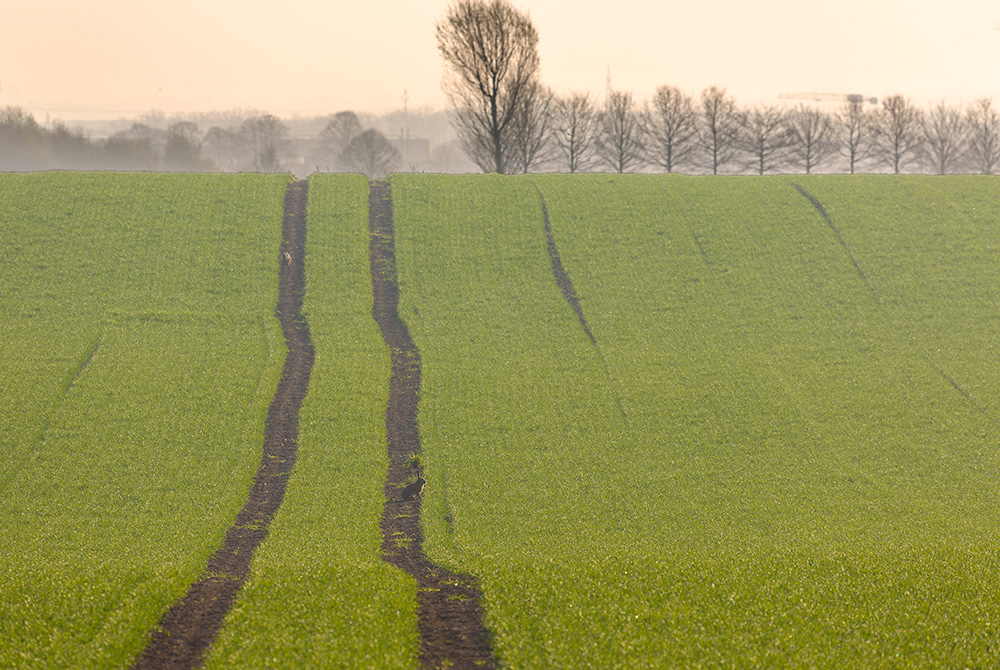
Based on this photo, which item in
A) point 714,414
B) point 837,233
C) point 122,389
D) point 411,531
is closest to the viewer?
point 411,531

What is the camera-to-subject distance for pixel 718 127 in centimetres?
8781

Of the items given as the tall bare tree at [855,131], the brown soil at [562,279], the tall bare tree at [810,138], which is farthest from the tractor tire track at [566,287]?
the tall bare tree at [855,131]

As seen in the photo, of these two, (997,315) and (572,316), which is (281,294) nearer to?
(572,316)

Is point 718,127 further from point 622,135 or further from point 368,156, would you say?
point 368,156

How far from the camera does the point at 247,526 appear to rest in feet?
83.0

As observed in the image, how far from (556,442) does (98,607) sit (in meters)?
19.8

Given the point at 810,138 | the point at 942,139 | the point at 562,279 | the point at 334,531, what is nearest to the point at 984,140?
the point at 942,139

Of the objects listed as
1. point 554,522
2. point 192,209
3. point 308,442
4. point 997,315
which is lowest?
point 554,522

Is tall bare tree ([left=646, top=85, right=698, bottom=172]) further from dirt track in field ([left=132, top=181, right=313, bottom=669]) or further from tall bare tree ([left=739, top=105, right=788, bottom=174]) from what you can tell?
dirt track in field ([left=132, top=181, right=313, bottom=669])

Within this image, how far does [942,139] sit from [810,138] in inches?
1042

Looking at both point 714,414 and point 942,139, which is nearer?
point 714,414

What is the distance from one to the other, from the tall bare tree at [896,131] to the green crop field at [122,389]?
8539 centimetres

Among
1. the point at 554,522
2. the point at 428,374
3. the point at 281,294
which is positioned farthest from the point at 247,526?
the point at 281,294

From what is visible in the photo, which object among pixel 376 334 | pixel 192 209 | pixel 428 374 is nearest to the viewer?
pixel 428 374
